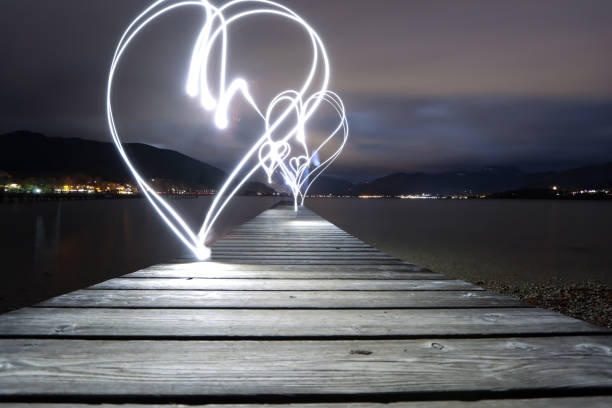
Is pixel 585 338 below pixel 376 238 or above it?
above

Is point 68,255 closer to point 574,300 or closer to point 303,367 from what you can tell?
point 303,367

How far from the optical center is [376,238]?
2742 cm

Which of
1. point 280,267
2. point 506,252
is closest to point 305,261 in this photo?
point 280,267

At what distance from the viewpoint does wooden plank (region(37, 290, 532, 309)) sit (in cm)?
245

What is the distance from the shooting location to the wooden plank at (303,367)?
4.66 feet

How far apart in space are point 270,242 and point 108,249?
762 inches

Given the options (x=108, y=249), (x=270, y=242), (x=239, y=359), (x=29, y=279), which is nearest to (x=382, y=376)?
(x=239, y=359)

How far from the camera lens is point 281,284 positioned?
3.11 meters

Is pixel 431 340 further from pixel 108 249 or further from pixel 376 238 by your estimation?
pixel 376 238

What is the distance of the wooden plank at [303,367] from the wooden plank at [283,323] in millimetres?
111

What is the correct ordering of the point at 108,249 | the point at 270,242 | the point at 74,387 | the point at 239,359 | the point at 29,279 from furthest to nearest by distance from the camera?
1. the point at 108,249
2. the point at 29,279
3. the point at 270,242
4. the point at 239,359
5. the point at 74,387

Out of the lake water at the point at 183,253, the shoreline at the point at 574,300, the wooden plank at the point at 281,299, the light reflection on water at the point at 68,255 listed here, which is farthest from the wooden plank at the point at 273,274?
the lake water at the point at 183,253

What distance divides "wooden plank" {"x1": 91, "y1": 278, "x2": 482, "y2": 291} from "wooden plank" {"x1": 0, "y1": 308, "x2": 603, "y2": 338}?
1.99ft

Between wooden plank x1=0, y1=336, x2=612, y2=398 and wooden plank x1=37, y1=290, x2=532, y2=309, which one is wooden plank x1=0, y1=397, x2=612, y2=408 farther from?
wooden plank x1=37, y1=290, x2=532, y2=309
